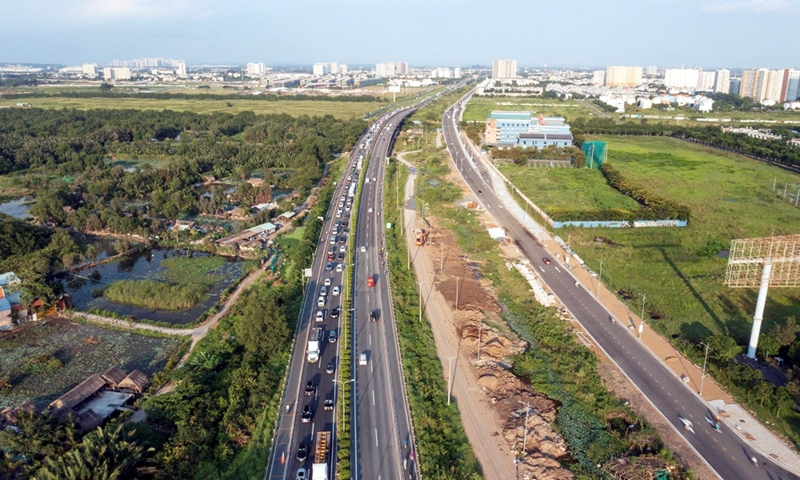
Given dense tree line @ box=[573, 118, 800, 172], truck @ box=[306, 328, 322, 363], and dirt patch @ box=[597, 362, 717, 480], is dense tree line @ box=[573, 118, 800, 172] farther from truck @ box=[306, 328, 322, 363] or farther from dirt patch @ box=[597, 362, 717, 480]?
truck @ box=[306, 328, 322, 363]

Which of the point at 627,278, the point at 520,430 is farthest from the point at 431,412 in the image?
the point at 627,278

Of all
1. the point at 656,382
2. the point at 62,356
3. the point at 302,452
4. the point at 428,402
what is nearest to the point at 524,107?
the point at 656,382

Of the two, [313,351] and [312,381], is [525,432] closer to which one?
[312,381]

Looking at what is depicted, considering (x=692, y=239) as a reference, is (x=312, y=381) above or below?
below

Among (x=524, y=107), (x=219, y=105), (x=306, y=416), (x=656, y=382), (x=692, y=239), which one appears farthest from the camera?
(x=219, y=105)

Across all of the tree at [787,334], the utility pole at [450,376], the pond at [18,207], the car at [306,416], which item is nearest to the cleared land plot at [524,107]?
the pond at [18,207]

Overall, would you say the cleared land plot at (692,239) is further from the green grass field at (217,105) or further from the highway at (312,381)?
the green grass field at (217,105)

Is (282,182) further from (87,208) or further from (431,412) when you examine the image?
(431,412)
